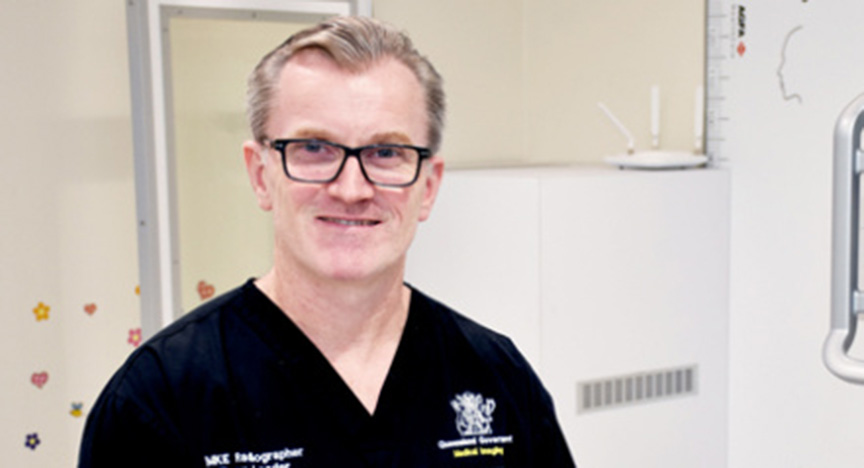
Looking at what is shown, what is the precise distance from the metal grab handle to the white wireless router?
90cm

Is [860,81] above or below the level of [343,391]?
above

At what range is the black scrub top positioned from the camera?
1.10m

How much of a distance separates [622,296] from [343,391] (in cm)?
136

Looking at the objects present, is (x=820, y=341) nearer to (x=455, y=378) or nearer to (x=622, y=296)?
(x=622, y=296)

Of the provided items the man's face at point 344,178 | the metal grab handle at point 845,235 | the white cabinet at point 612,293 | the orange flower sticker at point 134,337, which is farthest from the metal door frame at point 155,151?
the metal grab handle at point 845,235

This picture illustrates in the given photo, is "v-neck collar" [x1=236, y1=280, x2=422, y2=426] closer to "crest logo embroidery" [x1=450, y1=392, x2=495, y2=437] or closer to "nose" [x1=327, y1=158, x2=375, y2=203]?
"crest logo embroidery" [x1=450, y1=392, x2=495, y2=437]

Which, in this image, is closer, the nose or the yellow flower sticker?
the nose

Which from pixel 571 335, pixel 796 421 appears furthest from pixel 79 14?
pixel 796 421

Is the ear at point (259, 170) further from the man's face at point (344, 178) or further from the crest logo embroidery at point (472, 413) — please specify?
the crest logo embroidery at point (472, 413)

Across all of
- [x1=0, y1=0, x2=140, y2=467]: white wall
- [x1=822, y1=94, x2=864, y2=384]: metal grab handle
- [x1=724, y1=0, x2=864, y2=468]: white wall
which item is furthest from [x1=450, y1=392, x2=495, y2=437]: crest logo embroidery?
[x1=0, y1=0, x2=140, y2=467]: white wall

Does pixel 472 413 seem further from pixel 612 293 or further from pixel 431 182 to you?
pixel 612 293

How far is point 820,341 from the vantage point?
227 centimetres

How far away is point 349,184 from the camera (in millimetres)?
1103

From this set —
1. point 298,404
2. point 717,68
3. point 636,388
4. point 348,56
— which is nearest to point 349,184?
point 348,56
